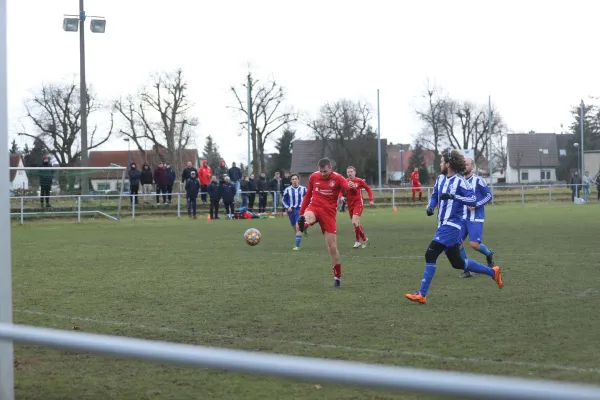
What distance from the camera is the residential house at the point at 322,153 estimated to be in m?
81.2

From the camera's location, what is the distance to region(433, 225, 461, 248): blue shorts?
30.7 feet

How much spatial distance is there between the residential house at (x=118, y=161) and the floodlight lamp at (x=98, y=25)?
19.2 feet

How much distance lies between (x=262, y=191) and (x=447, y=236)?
27.0 m

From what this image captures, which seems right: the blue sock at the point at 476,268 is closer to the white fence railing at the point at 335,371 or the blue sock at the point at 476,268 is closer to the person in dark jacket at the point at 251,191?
the white fence railing at the point at 335,371

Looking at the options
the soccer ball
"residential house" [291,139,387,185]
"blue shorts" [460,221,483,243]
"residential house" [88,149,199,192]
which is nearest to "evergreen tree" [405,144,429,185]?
"residential house" [291,139,387,185]

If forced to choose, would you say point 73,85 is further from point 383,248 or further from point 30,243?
point 383,248

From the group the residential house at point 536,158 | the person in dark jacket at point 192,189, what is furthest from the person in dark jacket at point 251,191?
the residential house at point 536,158

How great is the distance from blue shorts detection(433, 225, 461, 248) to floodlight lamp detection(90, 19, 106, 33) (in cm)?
2359

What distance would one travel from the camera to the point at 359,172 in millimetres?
84125

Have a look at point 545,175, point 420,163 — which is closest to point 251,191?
point 420,163

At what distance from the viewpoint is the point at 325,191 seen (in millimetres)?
11781

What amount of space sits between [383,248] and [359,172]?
66964 mm

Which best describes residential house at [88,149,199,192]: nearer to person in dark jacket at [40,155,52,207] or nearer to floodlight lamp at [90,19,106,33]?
person in dark jacket at [40,155,52,207]

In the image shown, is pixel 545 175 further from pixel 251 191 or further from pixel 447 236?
pixel 447 236
